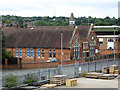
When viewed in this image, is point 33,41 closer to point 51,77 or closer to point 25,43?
point 25,43

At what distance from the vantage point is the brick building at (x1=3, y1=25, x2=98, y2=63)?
203 feet

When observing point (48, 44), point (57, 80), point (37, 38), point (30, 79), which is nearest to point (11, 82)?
point (30, 79)

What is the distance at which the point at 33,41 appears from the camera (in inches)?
2571

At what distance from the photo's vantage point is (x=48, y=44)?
63.2 meters

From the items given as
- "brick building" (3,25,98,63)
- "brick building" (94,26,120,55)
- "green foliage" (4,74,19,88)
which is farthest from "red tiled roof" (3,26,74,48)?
"green foliage" (4,74,19,88)

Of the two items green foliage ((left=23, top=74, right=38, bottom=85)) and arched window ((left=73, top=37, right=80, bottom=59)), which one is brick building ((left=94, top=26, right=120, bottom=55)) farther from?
green foliage ((left=23, top=74, right=38, bottom=85))

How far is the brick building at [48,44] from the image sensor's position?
2440 inches

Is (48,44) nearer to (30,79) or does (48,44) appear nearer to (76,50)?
(76,50)

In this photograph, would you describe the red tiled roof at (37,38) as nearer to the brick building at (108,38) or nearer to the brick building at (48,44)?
the brick building at (48,44)

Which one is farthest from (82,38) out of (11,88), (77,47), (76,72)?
(11,88)

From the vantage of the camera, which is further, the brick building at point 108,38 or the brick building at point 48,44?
the brick building at point 108,38

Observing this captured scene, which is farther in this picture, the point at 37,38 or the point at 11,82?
the point at 37,38

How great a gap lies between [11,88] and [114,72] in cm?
1919

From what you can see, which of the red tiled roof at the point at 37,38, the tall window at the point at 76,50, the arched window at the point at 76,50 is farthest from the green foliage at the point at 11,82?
the tall window at the point at 76,50
